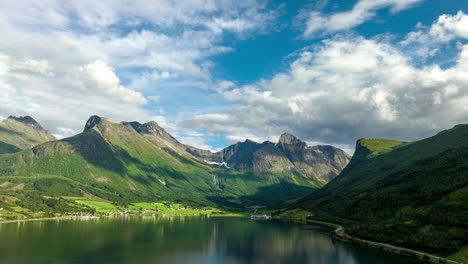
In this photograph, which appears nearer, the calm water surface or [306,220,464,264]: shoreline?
[306,220,464,264]: shoreline

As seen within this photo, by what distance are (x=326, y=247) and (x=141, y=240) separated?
95.6 metres

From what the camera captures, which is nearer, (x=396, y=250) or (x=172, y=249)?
(x=396, y=250)

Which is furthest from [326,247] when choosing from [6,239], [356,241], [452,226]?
[6,239]

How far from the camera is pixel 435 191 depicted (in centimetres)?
18275

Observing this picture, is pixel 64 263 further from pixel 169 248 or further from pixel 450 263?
pixel 450 263

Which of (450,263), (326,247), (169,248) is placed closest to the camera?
(450,263)

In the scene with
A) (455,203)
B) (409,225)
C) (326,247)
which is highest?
(455,203)

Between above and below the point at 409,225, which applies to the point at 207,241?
below

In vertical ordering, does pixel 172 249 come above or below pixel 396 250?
above

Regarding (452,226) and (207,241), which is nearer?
(452,226)

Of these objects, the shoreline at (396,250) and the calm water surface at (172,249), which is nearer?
the shoreline at (396,250)

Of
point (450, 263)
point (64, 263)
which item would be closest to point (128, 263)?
point (64, 263)

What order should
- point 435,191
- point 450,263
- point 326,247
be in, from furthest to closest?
1. point 435,191
2. point 326,247
3. point 450,263

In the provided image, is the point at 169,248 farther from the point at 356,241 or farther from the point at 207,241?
the point at 356,241
